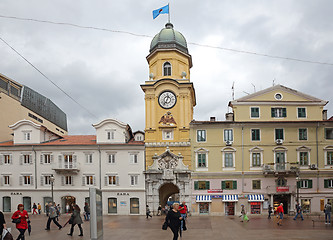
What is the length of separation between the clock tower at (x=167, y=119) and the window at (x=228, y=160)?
433 cm

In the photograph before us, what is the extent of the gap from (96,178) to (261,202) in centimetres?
2000

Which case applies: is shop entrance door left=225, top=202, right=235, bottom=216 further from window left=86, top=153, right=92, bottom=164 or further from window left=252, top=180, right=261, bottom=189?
window left=86, top=153, right=92, bottom=164

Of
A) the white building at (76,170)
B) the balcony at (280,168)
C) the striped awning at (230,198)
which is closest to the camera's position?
the balcony at (280,168)

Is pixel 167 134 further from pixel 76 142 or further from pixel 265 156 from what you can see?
pixel 265 156

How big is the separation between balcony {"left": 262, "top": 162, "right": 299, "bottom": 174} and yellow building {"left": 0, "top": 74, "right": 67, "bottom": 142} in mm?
30362

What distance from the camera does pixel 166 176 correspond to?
44.4m

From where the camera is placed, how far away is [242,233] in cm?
2533

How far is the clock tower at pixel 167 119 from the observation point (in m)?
44.6

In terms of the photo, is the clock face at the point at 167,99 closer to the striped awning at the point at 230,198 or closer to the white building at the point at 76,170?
the white building at the point at 76,170

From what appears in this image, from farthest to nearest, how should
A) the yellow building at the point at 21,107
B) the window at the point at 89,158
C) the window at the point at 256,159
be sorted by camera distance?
the yellow building at the point at 21,107 < the window at the point at 89,158 < the window at the point at 256,159

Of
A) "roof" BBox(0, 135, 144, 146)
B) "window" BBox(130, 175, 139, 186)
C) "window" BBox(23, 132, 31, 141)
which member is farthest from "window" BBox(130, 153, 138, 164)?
"window" BBox(23, 132, 31, 141)

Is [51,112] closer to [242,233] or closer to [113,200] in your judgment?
[113,200]

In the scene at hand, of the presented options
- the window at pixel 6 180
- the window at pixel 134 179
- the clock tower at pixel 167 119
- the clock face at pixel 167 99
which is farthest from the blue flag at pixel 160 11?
the window at pixel 6 180

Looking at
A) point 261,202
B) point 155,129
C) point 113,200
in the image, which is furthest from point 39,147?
point 261,202
